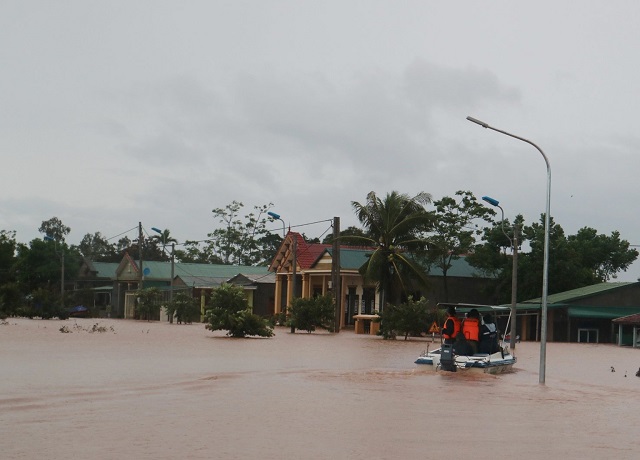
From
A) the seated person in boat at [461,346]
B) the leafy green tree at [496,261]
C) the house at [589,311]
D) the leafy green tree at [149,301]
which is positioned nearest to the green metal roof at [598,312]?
the house at [589,311]

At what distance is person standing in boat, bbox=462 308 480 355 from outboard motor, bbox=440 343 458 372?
4.02ft

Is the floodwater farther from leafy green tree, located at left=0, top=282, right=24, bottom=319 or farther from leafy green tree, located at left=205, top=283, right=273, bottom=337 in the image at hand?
leafy green tree, located at left=0, top=282, right=24, bottom=319

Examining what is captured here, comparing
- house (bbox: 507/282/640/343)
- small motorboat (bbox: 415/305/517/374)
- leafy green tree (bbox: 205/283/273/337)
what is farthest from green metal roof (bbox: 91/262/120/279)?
small motorboat (bbox: 415/305/517/374)

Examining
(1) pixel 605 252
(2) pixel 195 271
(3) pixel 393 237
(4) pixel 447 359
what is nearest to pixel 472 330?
(4) pixel 447 359

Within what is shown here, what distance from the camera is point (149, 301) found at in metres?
72.9

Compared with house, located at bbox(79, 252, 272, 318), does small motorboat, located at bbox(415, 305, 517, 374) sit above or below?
below

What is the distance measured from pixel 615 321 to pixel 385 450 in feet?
127

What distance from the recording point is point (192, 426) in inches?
555

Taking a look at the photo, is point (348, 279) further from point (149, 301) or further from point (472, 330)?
point (472, 330)

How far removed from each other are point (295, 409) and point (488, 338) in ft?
35.5

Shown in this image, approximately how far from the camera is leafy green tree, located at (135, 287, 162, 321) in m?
72.6

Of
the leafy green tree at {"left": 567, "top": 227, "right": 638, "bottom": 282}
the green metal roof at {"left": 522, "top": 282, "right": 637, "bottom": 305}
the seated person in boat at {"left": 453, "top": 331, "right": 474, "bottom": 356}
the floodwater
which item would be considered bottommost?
the floodwater

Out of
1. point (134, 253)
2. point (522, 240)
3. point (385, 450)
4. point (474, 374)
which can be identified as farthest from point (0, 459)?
point (134, 253)

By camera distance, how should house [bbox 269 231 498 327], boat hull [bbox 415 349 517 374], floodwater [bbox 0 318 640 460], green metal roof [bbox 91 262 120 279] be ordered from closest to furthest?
floodwater [bbox 0 318 640 460]
boat hull [bbox 415 349 517 374]
house [bbox 269 231 498 327]
green metal roof [bbox 91 262 120 279]
